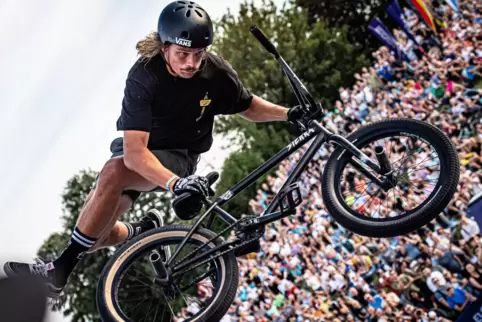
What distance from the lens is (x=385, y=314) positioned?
11961 millimetres

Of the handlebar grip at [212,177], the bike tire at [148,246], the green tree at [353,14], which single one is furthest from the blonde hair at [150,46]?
the green tree at [353,14]

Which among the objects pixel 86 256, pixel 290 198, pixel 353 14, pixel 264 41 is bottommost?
pixel 86 256

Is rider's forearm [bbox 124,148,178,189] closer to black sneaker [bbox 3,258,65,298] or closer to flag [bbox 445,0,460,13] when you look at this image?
black sneaker [bbox 3,258,65,298]

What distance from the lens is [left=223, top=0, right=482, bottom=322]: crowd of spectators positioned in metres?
11.5

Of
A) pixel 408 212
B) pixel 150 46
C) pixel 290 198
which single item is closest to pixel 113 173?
pixel 150 46

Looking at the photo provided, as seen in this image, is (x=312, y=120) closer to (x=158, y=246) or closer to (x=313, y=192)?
(x=158, y=246)

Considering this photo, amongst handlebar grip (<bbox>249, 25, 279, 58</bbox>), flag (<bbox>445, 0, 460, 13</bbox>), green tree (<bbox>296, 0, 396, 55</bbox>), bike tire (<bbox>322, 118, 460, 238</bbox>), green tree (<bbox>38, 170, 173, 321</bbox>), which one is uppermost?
green tree (<bbox>296, 0, 396, 55</bbox>)

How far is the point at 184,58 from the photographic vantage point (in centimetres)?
542

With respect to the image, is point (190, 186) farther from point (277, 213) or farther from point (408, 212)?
point (408, 212)

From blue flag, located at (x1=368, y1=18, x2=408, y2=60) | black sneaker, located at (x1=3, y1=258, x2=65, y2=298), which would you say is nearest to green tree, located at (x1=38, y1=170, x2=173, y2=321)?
blue flag, located at (x1=368, y1=18, x2=408, y2=60)

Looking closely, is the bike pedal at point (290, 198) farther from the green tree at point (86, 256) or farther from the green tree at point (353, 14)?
the green tree at point (353, 14)

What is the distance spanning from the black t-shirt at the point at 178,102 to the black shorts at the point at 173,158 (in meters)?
0.05

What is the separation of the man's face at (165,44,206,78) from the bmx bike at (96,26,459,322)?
0.57 metres

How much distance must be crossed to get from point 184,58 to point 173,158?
0.96 metres
